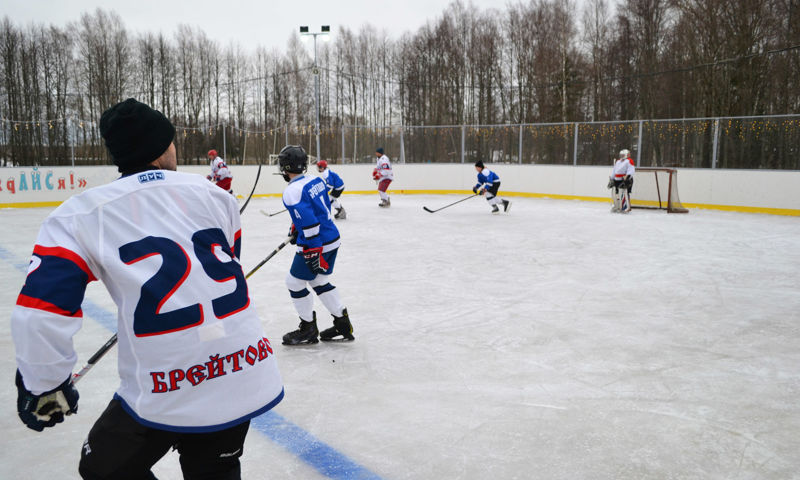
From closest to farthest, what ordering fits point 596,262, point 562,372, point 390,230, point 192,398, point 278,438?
1. point 192,398
2. point 278,438
3. point 562,372
4. point 596,262
5. point 390,230

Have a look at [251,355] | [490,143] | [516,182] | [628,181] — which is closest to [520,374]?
[251,355]

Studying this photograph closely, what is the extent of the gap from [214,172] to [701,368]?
12592mm

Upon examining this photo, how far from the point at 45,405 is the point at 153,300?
0.34 metres

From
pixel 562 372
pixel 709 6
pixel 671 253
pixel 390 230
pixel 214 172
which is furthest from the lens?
pixel 709 6

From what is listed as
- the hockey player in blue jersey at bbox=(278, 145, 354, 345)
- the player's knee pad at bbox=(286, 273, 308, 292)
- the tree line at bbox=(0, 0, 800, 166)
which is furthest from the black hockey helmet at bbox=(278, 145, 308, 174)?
the tree line at bbox=(0, 0, 800, 166)

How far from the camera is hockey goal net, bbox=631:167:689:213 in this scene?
1353cm

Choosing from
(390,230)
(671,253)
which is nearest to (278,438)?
(671,253)

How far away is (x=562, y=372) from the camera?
146 inches

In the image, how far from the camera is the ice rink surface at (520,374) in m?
2.62

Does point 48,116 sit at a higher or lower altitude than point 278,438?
higher

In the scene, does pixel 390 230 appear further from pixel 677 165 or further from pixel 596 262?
pixel 677 165

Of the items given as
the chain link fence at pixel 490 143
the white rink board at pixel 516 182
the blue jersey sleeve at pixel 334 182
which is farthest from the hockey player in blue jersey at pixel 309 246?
the white rink board at pixel 516 182

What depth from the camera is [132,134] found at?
1.45 metres

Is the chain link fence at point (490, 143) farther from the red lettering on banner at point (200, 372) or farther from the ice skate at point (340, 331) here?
the red lettering on banner at point (200, 372)
